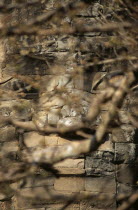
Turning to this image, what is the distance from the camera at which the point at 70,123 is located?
22.0 ft

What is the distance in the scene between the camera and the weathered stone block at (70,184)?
6.95 meters

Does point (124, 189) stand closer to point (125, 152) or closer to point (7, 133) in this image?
point (125, 152)

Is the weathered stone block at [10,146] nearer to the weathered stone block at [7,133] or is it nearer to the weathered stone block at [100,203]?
the weathered stone block at [7,133]

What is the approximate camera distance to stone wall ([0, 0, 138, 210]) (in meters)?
6.67

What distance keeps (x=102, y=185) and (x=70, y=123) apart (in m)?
1.04

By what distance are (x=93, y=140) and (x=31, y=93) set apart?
2188mm

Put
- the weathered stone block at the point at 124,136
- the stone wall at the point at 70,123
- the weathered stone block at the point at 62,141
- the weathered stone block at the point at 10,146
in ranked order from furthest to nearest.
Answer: the weathered stone block at the point at 10,146 → the weathered stone block at the point at 62,141 → the weathered stone block at the point at 124,136 → the stone wall at the point at 70,123

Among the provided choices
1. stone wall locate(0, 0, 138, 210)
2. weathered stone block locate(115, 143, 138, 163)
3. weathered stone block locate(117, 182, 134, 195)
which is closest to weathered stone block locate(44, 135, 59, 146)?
stone wall locate(0, 0, 138, 210)

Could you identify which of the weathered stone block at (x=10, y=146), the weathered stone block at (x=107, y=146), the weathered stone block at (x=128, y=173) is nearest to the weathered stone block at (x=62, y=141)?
the weathered stone block at (x=107, y=146)

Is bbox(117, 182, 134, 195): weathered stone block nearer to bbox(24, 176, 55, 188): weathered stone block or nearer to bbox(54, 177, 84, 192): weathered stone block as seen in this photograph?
bbox(54, 177, 84, 192): weathered stone block

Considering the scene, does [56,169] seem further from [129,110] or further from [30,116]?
[129,110]

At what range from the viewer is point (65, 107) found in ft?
22.4

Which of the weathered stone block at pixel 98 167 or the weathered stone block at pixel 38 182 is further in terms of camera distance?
the weathered stone block at pixel 38 182

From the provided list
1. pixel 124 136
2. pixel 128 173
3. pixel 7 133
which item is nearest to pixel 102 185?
pixel 128 173
